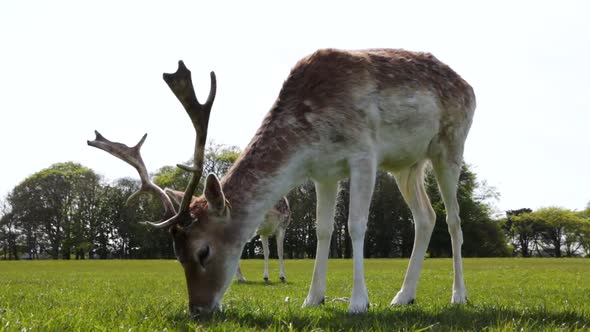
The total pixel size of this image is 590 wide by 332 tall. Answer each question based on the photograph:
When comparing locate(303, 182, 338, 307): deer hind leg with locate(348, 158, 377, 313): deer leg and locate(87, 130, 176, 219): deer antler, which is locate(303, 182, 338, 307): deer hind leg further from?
locate(87, 130, 176, 219): deer antler

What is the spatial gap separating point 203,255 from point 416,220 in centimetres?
350

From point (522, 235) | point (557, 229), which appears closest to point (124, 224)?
point (522, 235)

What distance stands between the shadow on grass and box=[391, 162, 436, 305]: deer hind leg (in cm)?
161

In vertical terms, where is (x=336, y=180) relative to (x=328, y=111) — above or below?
below

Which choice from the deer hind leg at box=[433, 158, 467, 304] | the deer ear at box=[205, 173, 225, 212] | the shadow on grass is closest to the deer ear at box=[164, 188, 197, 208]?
the deer ear at box=[205, 173, 225, 212]

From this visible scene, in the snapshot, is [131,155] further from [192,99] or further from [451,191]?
[451,191]

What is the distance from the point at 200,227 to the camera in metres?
5.58

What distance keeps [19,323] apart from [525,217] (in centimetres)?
10233

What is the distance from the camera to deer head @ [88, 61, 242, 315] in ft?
17.9

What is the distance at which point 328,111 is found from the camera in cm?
620

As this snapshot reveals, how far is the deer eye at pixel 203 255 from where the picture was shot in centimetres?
553

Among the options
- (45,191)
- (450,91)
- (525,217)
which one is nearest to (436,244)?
(525,217)

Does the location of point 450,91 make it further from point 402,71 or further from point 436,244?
point 436,244

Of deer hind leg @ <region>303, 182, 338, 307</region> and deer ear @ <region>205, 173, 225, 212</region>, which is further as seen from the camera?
deer hind leg @ <region>303, 182, 338, 307</region>
